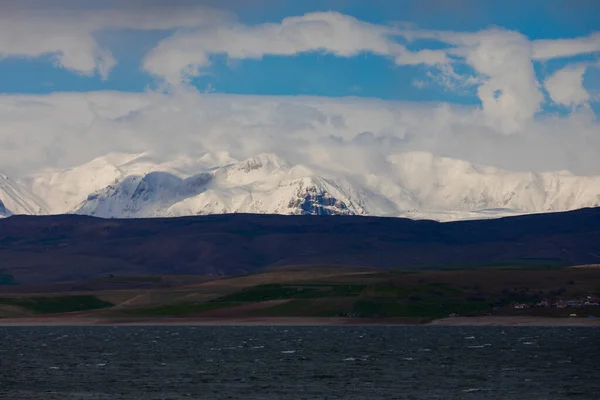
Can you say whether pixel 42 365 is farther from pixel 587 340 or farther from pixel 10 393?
pixel 587 340

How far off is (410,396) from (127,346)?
277 ft

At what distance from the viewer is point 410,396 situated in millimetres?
111875

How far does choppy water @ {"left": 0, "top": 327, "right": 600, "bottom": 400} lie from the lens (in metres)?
116

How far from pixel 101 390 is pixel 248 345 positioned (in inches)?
2794

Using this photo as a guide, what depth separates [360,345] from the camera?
185250mm

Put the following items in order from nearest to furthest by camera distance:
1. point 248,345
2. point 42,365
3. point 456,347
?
point 42,365, point 456,347, point 248,345

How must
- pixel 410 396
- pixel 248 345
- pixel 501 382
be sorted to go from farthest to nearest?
pixel 248 345, pixel 501 382, pixel 410 396

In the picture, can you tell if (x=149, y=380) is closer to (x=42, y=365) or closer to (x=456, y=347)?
(x=42, y=365)

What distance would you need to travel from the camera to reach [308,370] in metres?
139

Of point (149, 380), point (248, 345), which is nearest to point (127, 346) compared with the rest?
point (248, 345)

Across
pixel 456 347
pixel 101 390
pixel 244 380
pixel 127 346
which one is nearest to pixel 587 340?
pixel 456 347

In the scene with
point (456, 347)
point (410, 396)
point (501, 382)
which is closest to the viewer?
point (410, 396)

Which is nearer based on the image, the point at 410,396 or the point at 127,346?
the point at 410,396

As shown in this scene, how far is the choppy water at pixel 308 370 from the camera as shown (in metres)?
116
